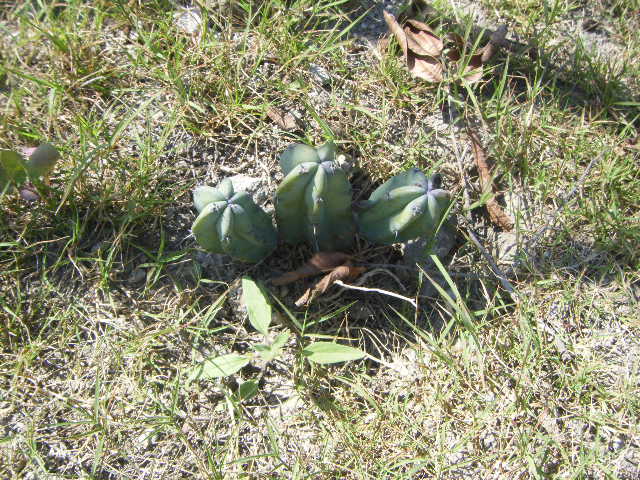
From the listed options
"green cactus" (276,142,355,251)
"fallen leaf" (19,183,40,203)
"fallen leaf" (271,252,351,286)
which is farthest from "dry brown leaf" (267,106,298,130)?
"fallen leaf" (19,183,40,203)

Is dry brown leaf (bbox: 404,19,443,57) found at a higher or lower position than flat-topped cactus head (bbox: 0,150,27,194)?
higher

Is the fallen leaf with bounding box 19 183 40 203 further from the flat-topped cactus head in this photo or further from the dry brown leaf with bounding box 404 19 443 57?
the dry brown leaf with bounding box 404 19 443 57

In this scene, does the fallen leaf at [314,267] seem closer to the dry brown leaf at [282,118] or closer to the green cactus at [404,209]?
the green cactus at [404,209]

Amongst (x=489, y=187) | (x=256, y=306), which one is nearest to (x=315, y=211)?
(x=256, y=306)

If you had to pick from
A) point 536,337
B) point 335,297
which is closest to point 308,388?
point 335,297

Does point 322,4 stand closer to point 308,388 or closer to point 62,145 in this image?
point 62,145

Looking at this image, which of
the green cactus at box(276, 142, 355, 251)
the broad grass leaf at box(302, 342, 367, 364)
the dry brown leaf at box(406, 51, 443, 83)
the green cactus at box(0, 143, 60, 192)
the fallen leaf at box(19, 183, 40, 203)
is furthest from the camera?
the dry brown leaf at box(406, 51, 443, 83)

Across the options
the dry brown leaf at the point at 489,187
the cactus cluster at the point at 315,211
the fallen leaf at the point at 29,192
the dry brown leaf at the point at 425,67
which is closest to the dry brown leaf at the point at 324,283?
the cactus cluster at the point at 315,211
